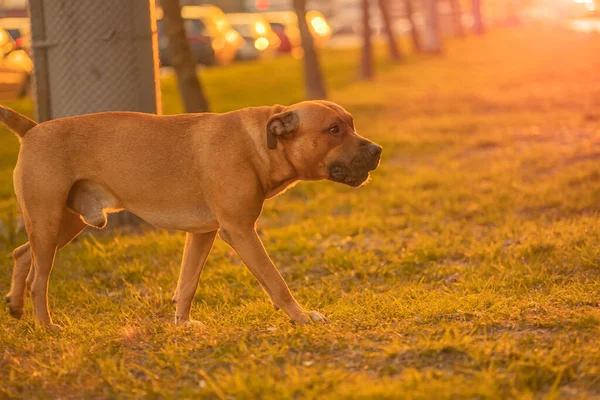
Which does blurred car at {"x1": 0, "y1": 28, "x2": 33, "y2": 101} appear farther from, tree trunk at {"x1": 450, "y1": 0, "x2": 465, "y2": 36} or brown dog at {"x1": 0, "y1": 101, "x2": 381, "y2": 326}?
tree trunk at {"x1": 450, "y1": 0, "x2": 465, "y2": 36}

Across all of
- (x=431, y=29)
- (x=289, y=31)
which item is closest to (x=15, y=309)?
(x=431, y=29)

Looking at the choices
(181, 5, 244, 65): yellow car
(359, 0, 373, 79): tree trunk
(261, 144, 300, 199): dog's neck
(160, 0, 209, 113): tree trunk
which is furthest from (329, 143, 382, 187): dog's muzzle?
(181, 5, 244, 65): yellow car

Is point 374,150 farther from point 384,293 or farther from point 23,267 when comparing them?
point 23,267

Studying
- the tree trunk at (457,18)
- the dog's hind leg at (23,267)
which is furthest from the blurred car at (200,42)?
the dog's hind leg at (23,267)

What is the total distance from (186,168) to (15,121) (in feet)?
3.61

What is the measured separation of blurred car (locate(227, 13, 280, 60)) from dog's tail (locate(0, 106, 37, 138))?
27.0 metres

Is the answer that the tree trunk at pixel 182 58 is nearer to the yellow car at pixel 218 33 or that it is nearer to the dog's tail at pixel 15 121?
the dog's tail at pixel 15 121

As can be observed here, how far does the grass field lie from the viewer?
167 inches

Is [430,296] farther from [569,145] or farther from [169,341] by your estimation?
[569,145]

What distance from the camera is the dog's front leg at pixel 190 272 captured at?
581 cm

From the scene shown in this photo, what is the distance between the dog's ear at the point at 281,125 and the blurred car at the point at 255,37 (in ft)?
89.9

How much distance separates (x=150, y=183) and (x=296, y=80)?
18.1 metres

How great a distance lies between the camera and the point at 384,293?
20.5ft

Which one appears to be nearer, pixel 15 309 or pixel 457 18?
pixel 15 309
